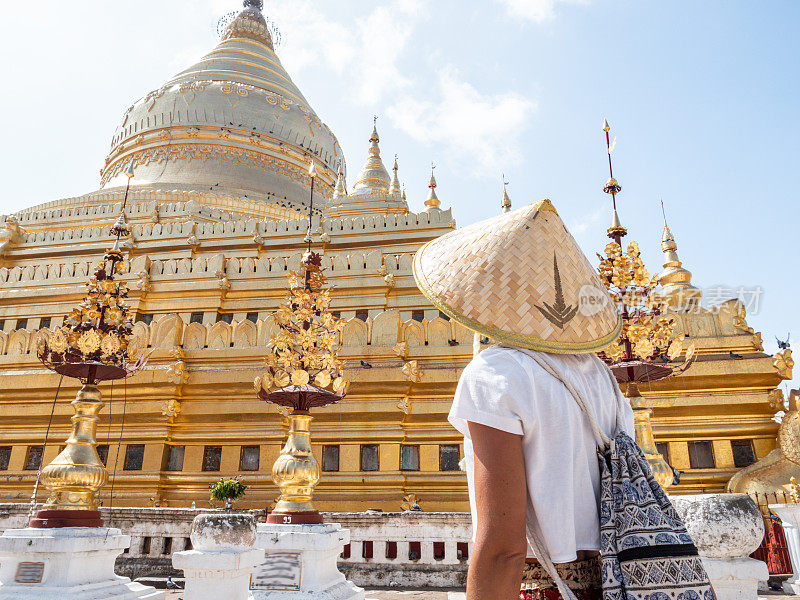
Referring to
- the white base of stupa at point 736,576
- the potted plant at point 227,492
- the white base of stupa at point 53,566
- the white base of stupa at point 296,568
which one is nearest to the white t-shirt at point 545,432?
the white base of stupa at point 736,576

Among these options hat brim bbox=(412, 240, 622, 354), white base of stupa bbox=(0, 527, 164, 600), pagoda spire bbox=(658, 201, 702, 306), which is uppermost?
pagoda spire bbox=(658, 201, 702, 306)

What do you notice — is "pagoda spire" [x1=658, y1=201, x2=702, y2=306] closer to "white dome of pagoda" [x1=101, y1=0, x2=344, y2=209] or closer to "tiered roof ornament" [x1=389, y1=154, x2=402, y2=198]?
"tiered roof ornament" [x1=389, y1=154, x2=402, y2=198]

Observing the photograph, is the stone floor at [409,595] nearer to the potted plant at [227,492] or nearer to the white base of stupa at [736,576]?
the potted plant at [227,492]

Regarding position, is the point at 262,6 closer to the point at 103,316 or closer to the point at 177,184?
the point at 177,184

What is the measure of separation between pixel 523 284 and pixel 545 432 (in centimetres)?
53

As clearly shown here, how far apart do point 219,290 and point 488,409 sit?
52.2 ft

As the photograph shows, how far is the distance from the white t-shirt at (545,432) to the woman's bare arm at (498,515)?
0.04 meters

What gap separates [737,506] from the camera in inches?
181

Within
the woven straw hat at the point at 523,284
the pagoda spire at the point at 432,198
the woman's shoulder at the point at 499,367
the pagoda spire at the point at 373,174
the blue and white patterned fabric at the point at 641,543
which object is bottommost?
the blue and white patterned fabric at the point at 641,543

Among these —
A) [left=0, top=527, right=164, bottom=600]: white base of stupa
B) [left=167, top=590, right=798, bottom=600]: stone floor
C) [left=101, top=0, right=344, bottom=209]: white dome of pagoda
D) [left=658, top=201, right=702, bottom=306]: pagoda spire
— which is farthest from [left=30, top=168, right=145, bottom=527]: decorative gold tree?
[left=101, top=0, right=344, bottom=209]: white dome of pagoda

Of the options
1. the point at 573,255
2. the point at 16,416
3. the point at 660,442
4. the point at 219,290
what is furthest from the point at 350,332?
the point at 573,255

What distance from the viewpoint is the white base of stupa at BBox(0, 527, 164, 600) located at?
5.59 metres

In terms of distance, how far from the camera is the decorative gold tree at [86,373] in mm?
6465

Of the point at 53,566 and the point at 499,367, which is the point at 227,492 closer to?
the point at 53,566
